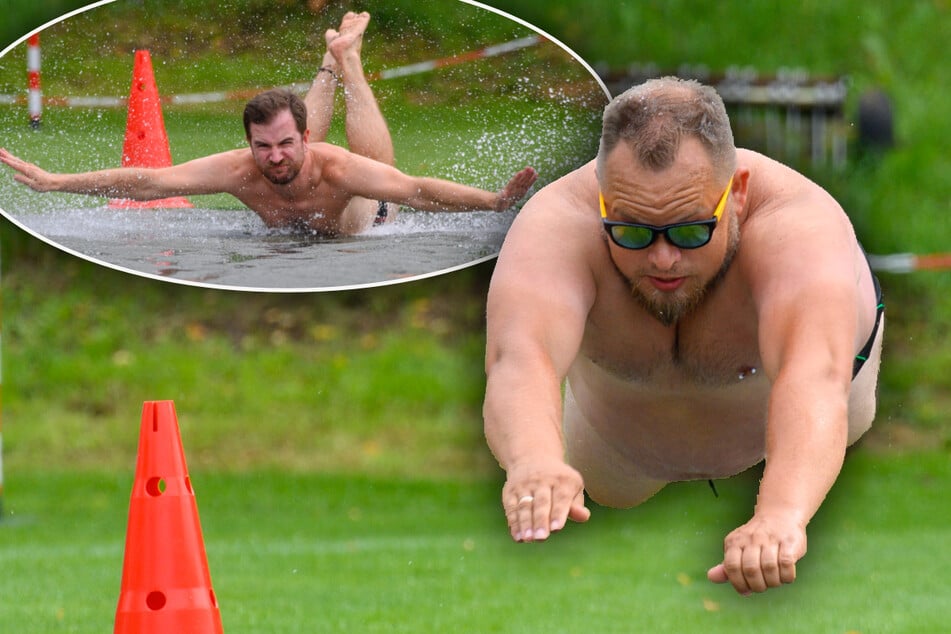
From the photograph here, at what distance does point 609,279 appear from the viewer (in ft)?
15.4

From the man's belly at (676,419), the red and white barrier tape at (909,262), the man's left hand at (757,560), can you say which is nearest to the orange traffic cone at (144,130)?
the man's belly at (676,419)

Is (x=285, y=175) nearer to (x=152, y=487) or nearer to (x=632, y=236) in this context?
(x=152, y=487)

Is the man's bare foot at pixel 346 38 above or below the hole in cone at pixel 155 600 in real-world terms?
above

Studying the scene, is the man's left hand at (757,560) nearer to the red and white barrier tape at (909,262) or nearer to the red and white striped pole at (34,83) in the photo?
the red and white striped pole at (34,83)

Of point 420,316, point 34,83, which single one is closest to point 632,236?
point 34,83

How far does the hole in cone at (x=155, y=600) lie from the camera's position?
5438mm

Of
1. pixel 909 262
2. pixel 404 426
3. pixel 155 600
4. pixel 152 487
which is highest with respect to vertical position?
pixel 152 487

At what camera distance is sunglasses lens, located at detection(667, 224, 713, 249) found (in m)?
4.29

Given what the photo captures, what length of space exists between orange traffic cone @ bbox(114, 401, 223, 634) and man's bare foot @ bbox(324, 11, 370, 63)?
1167mm

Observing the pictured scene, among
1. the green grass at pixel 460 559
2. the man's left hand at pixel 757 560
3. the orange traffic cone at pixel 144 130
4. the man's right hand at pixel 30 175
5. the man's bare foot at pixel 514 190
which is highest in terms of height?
the orange traffic cone at pixel 144 130

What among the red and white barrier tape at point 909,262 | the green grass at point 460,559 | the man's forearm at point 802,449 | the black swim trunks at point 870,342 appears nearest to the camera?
the man's forearm at point 802,449

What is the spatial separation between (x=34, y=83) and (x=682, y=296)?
2297mm

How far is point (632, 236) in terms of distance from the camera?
170 inches

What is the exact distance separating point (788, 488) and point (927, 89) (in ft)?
41.4
